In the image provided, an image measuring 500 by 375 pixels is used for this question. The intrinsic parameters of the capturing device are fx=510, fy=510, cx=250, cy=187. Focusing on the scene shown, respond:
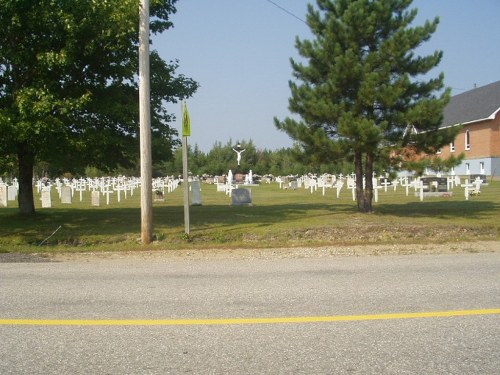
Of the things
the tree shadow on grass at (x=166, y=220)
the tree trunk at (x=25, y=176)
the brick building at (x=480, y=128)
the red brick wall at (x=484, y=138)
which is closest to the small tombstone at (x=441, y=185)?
the tree shadow on grass at (x=166, y=220)

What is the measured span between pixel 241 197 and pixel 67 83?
1035 centimetres

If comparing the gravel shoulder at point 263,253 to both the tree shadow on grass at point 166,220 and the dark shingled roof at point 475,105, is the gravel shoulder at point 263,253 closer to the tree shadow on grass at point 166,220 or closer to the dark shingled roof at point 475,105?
the tree shadow on grass at point 166,220

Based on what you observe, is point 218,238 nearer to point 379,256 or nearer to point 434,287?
point 379,256

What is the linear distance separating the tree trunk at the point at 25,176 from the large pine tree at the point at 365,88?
307 inches

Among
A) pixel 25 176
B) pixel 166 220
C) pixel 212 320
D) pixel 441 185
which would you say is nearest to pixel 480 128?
pixel 441 185

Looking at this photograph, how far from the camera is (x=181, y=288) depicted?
719cm

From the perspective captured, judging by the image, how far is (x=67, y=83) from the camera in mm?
13945

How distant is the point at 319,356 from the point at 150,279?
13.5ft

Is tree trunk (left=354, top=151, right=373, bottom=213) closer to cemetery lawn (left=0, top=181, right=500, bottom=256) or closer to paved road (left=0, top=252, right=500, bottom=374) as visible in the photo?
cemetery lawn (left=0, top=181, right=500, bottom=256)

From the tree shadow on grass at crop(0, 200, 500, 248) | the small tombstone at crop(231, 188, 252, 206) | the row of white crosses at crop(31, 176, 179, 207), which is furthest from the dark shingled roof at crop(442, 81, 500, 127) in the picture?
the tree shadow on grass at crop(0, 200, 500, 248)

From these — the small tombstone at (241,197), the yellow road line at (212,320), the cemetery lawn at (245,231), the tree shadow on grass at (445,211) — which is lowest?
the yellow road line at (212,320)

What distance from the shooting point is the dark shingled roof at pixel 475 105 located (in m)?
49.3

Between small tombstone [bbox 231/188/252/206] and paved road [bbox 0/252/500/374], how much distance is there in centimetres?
1339

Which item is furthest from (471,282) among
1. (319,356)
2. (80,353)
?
(80,353)
